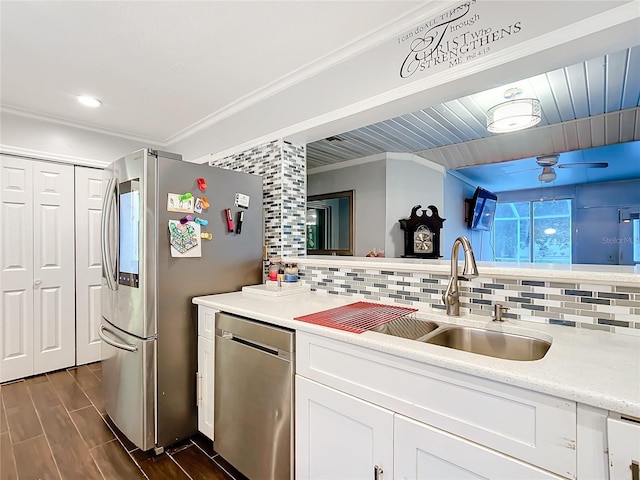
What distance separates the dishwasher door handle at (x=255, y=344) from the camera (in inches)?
57.5

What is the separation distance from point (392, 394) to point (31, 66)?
2.92 meters

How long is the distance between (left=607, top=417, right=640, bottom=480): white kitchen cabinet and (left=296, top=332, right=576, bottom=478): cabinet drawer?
0.23 ft

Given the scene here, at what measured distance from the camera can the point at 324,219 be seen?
4520mm

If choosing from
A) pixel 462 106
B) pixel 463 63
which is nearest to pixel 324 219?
pixel 462 106

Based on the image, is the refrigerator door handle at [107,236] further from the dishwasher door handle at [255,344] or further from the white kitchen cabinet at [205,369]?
the dishwasher door handle at [255,344]

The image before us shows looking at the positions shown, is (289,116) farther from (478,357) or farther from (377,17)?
(478,357)

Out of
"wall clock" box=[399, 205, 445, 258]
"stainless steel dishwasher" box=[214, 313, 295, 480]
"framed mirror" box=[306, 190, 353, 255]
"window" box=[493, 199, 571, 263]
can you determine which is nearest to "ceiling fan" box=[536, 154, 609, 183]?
"wall clock" box=[399, 205, 445, 258]

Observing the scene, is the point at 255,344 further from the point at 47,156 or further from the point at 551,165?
the point at 551,165

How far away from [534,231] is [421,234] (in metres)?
3.30

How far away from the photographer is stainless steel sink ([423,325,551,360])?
49.6 inches

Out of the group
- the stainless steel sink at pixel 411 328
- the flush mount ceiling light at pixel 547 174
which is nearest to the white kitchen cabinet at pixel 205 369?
the stainless steel sink at pixel 411 328

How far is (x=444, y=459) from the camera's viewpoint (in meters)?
1.00

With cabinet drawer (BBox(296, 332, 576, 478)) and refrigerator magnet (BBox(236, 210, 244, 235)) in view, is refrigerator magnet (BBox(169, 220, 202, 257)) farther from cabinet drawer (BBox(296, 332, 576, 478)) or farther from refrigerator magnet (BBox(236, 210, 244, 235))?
cabinet drawer (BBox(296, 332, 576, 478))

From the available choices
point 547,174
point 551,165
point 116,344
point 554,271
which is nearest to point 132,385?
point 116,344
